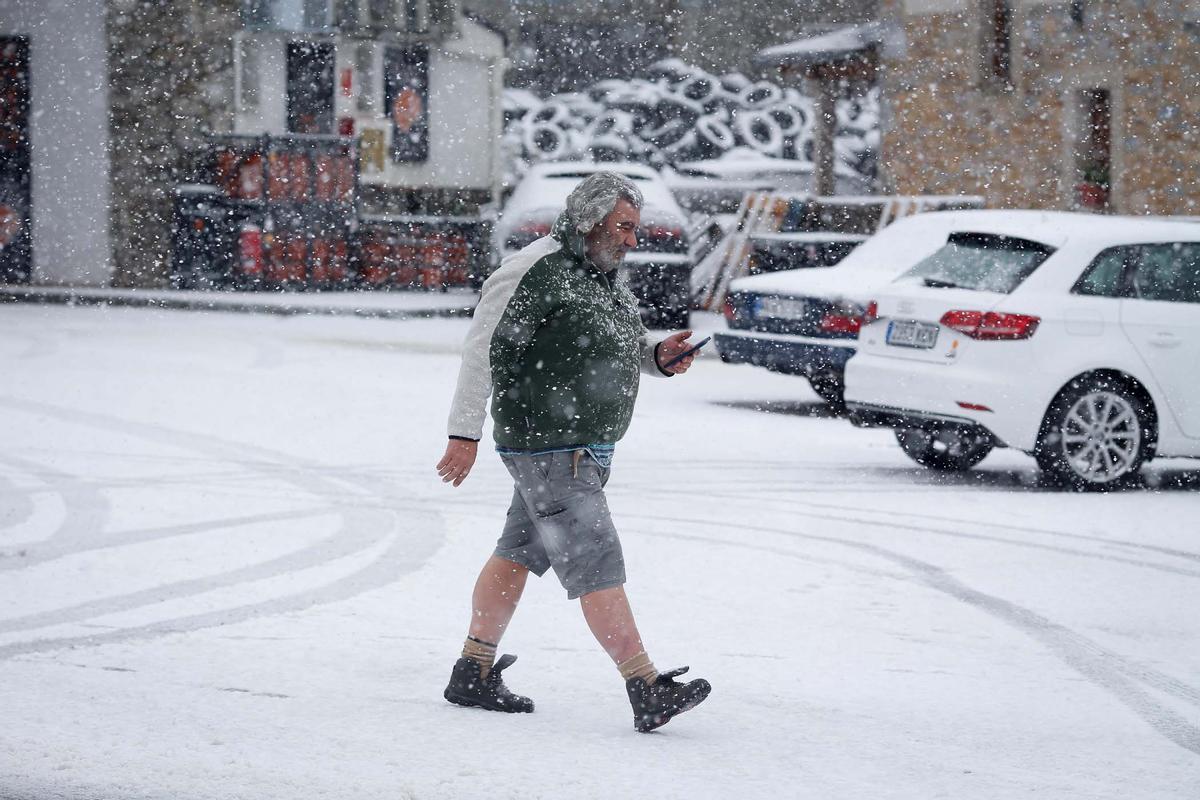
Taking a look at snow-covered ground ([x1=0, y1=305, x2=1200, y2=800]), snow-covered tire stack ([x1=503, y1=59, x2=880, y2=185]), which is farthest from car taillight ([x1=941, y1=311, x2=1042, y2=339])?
snow-covered tire stack ([x1=503, y1=59, x2=880, y2=185])

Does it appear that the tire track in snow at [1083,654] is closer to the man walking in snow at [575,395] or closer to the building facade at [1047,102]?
the man walking in snow at [575,395]

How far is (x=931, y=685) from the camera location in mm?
5914

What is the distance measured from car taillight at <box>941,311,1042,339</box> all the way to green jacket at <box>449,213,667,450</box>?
5.80 metres

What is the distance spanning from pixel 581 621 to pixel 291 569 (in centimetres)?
144

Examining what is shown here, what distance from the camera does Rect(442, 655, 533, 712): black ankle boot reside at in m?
5.41

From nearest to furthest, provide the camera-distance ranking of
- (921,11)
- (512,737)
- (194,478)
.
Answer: (512,737) < (194,478) < (921,11)

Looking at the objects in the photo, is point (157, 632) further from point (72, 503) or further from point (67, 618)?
point (72, 503)

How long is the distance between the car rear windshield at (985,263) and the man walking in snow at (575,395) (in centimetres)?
611

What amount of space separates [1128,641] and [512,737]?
2.58 m

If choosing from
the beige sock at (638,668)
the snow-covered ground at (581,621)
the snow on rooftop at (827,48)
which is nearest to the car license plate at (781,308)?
the snow-covered ground at (581,621)

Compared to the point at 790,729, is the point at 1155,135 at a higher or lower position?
higher

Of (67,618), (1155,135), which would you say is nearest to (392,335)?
(1155,135)

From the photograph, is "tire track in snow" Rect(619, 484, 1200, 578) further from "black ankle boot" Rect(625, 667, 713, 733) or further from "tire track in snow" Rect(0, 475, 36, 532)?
"black ankle boot" Rect(625, 667, 713, 733)

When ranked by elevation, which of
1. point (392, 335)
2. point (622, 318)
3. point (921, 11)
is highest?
point (921, 11)
